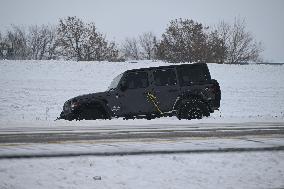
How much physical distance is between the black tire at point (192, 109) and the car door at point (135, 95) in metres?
1.08

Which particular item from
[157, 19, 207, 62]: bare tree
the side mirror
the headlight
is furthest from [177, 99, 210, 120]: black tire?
[157, 19, 207, 62]: bare tree

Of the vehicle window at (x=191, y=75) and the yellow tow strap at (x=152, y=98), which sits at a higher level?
the vehicle window at (x=191, y=75)

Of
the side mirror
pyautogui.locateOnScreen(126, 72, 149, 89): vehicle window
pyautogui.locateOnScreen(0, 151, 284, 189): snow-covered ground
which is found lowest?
pyautogui.locateOnScreen(0, 151, 284, 189): snow-covered ground

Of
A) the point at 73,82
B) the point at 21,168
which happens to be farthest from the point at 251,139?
the point at 73,82

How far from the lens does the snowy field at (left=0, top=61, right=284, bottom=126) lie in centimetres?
2085

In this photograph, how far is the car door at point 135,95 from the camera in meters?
11.7

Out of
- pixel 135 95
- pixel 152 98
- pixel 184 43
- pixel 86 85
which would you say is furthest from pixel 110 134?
pixel 184 43

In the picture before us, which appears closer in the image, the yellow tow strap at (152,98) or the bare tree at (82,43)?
the yellow tow strap at (152,98)

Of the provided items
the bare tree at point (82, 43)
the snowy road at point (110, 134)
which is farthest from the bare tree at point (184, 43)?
the snowy road at point (110, 134)

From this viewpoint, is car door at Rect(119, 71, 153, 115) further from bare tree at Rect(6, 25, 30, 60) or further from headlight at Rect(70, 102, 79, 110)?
bare tree at Rect(6, 25, 30, 60)

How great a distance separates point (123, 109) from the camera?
38.3 ft

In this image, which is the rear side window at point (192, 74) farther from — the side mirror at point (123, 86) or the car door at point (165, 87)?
the side mirror at point (123, 86)

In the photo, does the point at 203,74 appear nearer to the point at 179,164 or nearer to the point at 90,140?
the point at 90,140

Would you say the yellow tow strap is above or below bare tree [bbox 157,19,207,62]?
below
